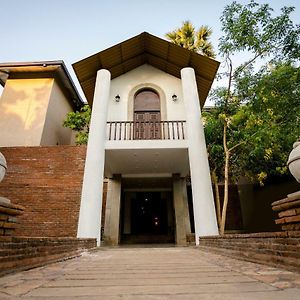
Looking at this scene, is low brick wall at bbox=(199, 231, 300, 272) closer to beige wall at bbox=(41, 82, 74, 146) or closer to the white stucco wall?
the white stucco wall

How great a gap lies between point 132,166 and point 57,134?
13.3ft

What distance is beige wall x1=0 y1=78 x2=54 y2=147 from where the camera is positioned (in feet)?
27.8

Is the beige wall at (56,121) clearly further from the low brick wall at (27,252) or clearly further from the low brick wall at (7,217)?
the low brick wall at (7,217)

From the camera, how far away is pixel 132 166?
8.57 m

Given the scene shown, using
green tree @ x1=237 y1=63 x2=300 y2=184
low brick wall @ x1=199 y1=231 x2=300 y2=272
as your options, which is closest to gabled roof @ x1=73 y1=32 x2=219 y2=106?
green tree @ x1=237 y1=63 x2=300 y2=184

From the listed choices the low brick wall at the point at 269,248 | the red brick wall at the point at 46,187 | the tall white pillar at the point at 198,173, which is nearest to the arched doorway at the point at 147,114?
the tall white pillar at the point at 198,173

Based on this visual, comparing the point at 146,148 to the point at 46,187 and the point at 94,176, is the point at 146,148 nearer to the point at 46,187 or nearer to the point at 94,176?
the point at 94,176

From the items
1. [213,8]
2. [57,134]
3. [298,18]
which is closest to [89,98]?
[57,134]

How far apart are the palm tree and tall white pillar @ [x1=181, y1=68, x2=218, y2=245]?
9.07 ft

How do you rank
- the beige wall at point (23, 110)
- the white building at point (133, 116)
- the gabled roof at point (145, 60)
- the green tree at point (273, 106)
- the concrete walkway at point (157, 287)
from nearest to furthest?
the concrete walkway at point (157, 287), the green tree at point (273, 106), the white building at point (133, 116), the gabled roof at point (145, 60), the beige wall at point (23, 110)

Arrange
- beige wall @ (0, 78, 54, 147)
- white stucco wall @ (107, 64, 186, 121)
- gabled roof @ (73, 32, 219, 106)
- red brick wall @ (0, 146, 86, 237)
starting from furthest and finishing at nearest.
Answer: white stucco wall @ (107, 64, 186, 121)
beige wall @ (0, 78, 54, 147)
gabled roof @ (73, 32, 219, 106)
red brick wall @ (0, 146, 86, 237)

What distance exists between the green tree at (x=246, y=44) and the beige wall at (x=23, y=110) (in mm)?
7057

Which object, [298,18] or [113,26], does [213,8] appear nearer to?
[298,18]

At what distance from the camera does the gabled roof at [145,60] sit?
7895 millimetres
